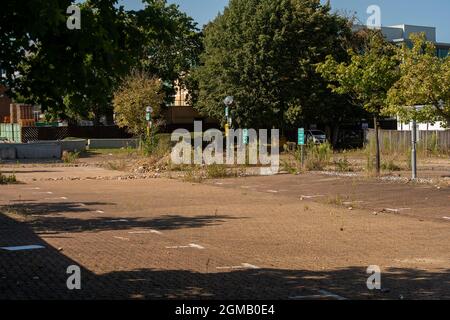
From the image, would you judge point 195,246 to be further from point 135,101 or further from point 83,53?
point 135,101

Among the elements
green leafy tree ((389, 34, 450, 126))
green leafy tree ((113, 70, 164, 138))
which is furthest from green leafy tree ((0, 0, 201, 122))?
green leafy tree ((113, 70, 164, 138))

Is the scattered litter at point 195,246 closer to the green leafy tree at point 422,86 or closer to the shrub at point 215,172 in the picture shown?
the green leafy tree at point 422,86

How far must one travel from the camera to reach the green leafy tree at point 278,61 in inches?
2094

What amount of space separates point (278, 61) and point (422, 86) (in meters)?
31.9

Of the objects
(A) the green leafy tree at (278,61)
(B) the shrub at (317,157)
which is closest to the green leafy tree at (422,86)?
(B) the shrub at (317,157)

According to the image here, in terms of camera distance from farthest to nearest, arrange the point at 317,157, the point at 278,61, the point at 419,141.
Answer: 1. the point at 278,61
2. the point at 419,141
3. the point at 317,157

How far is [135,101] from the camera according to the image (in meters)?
59.5

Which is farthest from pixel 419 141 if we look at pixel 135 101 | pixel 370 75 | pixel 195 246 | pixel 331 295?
Answer: pixel 331 295

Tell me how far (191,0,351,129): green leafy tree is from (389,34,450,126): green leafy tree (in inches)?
1131

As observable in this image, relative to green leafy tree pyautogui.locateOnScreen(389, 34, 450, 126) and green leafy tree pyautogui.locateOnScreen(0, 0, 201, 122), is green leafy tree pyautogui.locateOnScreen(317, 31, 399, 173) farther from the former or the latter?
green leafy tree pyautogui.locateOnScreen(0, 0, 201, 122)

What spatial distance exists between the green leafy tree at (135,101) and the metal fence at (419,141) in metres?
20.9

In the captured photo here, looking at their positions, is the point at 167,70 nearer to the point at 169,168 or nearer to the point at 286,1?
the point at 286,1

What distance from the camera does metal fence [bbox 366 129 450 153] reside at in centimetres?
4353
